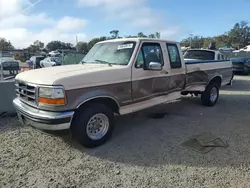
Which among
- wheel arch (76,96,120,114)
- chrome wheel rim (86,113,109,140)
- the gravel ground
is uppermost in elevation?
wheel arch (76,96,120,114)

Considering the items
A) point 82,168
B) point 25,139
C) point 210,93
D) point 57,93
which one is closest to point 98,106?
point 57,93

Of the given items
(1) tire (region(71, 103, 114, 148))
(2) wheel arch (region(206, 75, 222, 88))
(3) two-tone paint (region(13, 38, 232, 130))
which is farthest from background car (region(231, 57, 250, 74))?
(1) tire (region(71, 103, 114, 148))

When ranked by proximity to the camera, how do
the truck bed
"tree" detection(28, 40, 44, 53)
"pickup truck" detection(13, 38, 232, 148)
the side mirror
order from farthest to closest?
"tree" detection(28, 40, 44, 53), the truck bed, the side mirror, "pickup truck" detection(13, 38, 232, 148)

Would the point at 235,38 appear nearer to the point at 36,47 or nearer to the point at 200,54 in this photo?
the point at 36,47

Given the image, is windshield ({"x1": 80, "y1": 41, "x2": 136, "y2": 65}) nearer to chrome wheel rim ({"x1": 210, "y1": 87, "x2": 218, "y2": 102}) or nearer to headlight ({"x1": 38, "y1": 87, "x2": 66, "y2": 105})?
headlight ({"x1": 38, "y1": 87, "x2": 66, "y2": 105})

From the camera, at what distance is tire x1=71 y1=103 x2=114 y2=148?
3.94 metres

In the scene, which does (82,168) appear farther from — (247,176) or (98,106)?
(247,176)

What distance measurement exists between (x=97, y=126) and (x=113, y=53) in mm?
1670

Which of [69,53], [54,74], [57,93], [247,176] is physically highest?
[69,53]

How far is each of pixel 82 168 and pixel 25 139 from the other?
1.74 metres

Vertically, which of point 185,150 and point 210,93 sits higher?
point 210,93

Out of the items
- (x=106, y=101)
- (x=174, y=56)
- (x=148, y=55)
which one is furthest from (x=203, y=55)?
(x=106, y=101)

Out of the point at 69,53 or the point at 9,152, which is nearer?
the point at 9,152

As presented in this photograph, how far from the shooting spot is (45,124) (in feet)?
12.1
